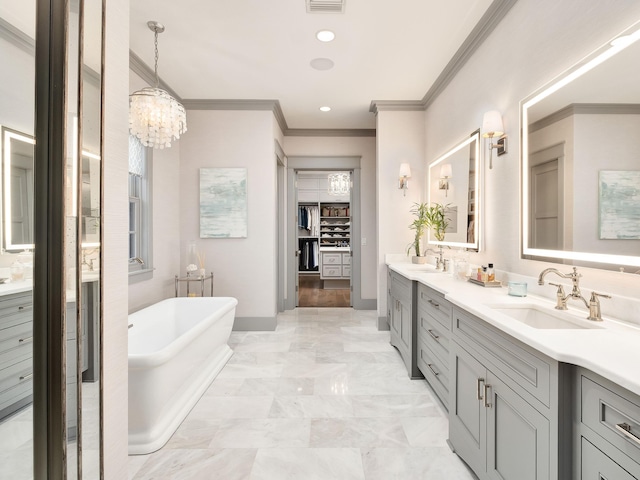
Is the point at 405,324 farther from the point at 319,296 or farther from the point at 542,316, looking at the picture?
the point at 319,296

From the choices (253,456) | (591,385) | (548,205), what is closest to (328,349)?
(253,456)

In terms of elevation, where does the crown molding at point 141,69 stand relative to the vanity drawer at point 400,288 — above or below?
above

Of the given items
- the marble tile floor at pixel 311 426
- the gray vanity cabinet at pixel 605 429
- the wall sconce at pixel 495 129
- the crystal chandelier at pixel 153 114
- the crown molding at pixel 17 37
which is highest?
the crystal chandelier at pixel 153 114

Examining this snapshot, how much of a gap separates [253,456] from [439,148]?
3397 millimetres

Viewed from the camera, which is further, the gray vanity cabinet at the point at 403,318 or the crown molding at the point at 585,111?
the gray vanity cabinet at the point at 403,318

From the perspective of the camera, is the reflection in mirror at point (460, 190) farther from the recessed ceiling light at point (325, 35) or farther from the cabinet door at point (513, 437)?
the cabinet door at point (513, 437)

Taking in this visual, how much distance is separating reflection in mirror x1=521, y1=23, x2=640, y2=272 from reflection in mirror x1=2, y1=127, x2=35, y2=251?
2012 millimetres

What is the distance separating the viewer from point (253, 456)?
6.10 feet

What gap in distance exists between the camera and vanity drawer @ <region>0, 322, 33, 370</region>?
67 cm

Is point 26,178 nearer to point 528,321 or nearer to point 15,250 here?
point 15,250

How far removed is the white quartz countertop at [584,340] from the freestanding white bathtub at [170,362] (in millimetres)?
1790

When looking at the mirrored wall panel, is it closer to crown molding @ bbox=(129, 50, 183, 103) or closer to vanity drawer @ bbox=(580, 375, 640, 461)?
vanity drawer @ bbox=(580, 375, 640, 461)

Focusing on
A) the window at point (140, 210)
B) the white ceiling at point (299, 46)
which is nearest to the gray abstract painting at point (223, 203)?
the window at point (140, 210)

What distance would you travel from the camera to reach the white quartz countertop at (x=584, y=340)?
0.87 metres
